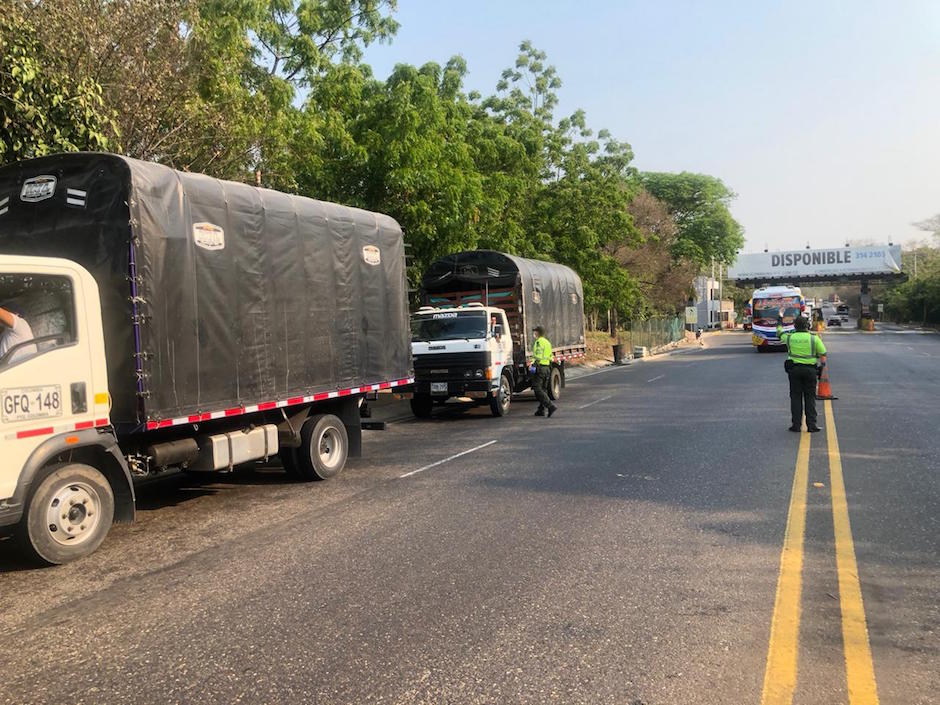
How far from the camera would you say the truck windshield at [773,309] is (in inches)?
1393

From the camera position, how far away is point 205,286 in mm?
7246

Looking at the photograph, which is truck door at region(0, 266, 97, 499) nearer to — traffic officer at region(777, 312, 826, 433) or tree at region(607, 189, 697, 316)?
traffic officer at region(777, 312, 826, 433)

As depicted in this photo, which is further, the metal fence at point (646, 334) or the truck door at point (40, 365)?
the metal fence at point (646, 334)

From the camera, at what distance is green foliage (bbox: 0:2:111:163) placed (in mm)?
8656

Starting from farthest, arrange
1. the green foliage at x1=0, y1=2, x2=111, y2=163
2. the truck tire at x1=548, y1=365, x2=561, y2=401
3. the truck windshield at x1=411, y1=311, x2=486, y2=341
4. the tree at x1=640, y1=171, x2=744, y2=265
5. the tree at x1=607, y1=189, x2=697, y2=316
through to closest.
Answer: the tree at x1=640, y1=171, x2=744, y2=265 → the tree at x1=607, y1=189, x2=697, y2=316 → the truck tire at x1=548, y1=365, x2=561, y2=401 → the truck windshield at x1=411, y1=311, x2=486, y2=341 → the green foliage at x1=0, y1=2, x2=111, y2=163

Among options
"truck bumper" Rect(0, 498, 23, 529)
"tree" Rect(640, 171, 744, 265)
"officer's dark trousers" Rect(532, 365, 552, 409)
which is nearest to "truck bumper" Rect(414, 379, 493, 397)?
"officer's dark trousers" Rect(532, 365, 552, 409)

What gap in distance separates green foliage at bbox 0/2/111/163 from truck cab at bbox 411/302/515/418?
695cm

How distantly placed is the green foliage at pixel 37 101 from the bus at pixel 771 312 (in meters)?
31.1

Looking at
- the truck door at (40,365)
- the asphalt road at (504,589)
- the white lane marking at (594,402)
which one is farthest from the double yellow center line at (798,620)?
the white lane marking at (594,402)

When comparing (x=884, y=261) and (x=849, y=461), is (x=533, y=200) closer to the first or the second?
(x=849, y=461)

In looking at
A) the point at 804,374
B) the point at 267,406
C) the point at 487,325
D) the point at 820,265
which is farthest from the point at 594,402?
the point at 820,265

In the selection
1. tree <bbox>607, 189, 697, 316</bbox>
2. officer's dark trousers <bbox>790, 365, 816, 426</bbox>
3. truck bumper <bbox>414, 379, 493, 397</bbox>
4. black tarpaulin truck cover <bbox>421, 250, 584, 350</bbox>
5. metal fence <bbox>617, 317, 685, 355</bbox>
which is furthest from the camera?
tree <bbox>607, 189, 697, 316</bbox>

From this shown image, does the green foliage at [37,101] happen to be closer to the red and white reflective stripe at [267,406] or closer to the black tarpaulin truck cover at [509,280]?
the red and white reflective stripe at [267,406]

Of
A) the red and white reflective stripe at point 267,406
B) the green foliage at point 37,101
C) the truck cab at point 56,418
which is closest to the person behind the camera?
the truck cab at point 56,418
